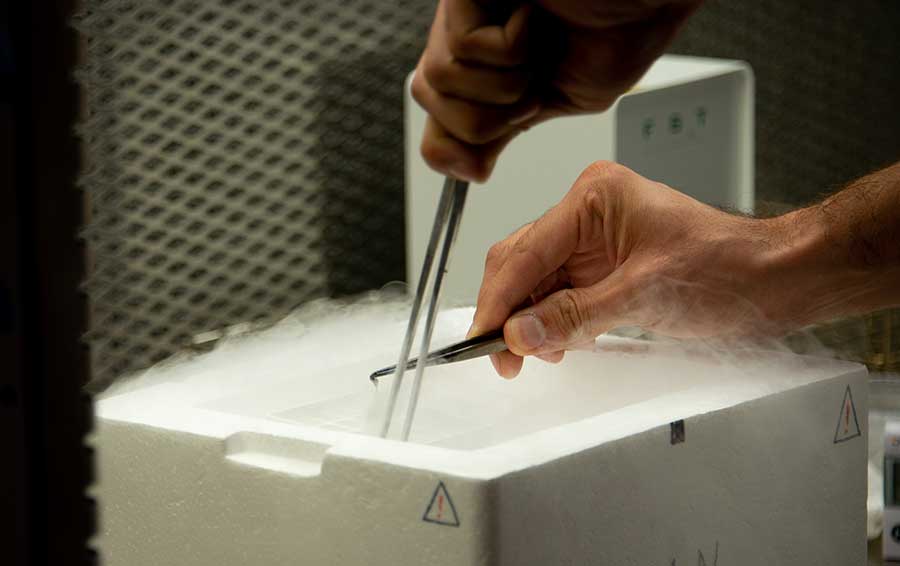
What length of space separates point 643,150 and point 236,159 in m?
0.40

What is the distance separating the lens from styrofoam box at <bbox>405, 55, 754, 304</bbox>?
930 mm

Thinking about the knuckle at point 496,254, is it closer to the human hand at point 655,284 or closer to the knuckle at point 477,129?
the human hand at point 655,284

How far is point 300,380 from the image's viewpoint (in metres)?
0.53

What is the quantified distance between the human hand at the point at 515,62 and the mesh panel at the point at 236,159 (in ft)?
2.35

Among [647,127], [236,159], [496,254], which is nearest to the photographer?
[496,254]

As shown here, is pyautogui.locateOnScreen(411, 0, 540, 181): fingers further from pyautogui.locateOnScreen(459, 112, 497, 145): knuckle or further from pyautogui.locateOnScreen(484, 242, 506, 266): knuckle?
pyautogui.locateOnScreen(484, 242, 506, 266): knuckle

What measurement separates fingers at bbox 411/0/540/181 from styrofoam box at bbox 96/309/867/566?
0.11 meters

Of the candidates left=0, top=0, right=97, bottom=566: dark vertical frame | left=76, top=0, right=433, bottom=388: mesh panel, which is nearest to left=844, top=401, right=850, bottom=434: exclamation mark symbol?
left=0, top=0, right=97, bottom=566: dark vertical frame

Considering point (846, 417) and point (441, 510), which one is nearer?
point (441, 510)

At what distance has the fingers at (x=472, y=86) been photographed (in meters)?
0.27

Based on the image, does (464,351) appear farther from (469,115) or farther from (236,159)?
(236,159)

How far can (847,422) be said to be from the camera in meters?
0.50

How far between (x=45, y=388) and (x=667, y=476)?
0.27 metres

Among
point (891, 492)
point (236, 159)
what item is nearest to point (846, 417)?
point (891, 492)
